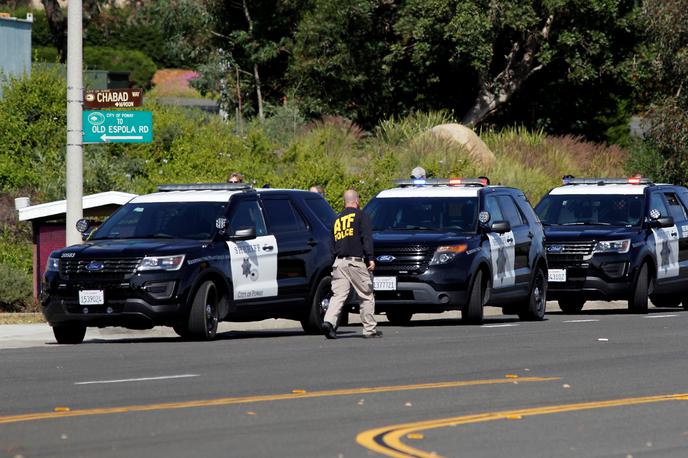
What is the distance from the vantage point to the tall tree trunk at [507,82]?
55.0m

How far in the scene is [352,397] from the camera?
12.2 meters

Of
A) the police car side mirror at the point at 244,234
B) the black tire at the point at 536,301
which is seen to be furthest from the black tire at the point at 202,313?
the black tire at the point at 536,301

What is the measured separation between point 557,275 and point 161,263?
881 cm

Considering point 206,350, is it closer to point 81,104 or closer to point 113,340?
point 113,340

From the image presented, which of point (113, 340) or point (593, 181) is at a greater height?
point (593, 181)

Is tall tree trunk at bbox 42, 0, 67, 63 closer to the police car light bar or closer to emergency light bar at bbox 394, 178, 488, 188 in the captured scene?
emergency light bar at bbox 394, 178, 488, 188

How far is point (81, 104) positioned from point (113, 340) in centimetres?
362

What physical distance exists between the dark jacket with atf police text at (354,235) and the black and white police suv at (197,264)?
3.49 ft

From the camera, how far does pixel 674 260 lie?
2680cm

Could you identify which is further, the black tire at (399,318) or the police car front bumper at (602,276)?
the police car front bumper at (602,276)

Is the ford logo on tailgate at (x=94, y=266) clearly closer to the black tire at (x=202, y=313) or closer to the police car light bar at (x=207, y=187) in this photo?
the black tire at (x=202, y=313)

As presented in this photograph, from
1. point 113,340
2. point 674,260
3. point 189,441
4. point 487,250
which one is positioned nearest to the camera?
point 189,441

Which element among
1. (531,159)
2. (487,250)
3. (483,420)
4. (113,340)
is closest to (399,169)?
(531,159)

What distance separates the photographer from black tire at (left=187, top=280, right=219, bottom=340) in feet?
60.5
